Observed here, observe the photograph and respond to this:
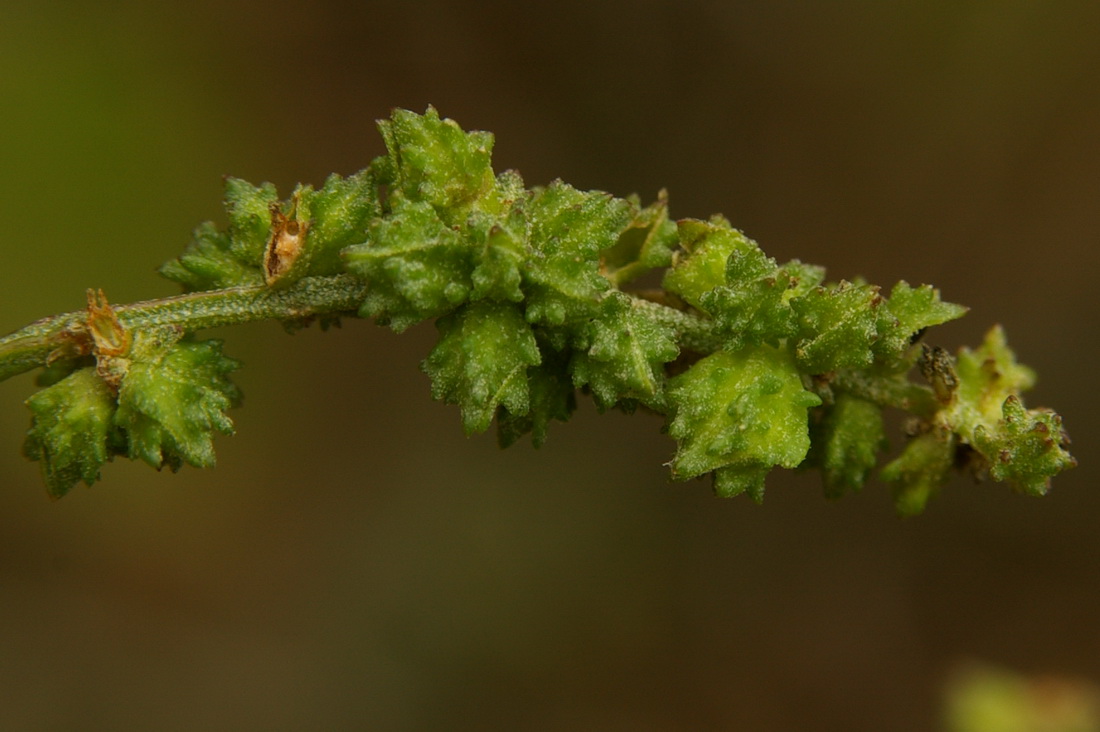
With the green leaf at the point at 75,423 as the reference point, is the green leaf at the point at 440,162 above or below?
above

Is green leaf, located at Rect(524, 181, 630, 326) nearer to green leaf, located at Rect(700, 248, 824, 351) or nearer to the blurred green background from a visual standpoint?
green leaf, located at Rect(700, 248, 824, 351)

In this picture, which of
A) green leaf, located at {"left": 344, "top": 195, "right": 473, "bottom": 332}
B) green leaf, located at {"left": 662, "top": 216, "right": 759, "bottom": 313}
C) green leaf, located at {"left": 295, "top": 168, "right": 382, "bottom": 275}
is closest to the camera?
green leaf, located at {"left": 344, "top": 195, "right": 473, "bottom": 332}

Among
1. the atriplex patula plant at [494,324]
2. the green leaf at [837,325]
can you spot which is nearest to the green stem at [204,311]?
the atriplex patula plant at [494,324]

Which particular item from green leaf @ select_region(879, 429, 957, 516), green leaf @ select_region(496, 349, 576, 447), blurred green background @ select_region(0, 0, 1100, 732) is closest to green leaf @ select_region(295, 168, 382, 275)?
green leaf @ select_region(496, 349, 576, 447)

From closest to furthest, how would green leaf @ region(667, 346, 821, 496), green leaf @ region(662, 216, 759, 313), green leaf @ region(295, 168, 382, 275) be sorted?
green leaf @ region(667, 346, 821, 496) < green leaf @ region(295, 168, 382, 275) < green leaf @ region(662, 216, 759, 313)

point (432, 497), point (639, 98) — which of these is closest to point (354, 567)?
point (432, 497)

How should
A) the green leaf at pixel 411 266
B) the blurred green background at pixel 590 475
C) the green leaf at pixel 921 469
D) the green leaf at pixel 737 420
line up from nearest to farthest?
the green leaf at pixel 411 266
the green leaf at pixel 737 420
the green leaf at pixel 921 469
the blurred green background at pixel 590 475

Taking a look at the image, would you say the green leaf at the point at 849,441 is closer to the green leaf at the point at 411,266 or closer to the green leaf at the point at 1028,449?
the green leaf at the point at 1028,449

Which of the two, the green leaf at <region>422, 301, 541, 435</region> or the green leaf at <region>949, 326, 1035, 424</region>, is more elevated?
the green leaf at <region>949, 326, 1035, 424</region>
